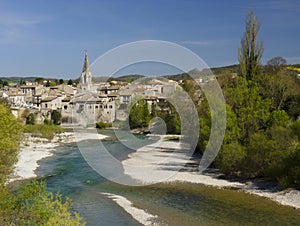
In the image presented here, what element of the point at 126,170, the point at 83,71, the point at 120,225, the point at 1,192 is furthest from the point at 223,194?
the point at 83,71

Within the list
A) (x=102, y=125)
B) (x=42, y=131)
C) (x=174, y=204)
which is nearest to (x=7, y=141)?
(x=174, y=204)

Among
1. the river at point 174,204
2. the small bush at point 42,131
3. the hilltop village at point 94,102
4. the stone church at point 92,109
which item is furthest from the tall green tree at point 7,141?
the stone church at point 92,109

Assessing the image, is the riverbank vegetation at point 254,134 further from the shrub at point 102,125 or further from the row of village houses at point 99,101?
the shrub at point 102,125

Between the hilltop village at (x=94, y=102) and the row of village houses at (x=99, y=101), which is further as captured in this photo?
the row of village houses at (x=99, y=101)

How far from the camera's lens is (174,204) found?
54.1 ft

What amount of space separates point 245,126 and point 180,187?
22.8ft

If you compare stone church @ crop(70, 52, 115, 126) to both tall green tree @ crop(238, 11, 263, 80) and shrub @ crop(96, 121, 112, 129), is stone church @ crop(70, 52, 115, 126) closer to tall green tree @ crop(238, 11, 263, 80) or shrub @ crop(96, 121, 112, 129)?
shrub @ crop(96, 121, 112, 129)

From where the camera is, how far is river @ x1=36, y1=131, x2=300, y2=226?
14.3 m

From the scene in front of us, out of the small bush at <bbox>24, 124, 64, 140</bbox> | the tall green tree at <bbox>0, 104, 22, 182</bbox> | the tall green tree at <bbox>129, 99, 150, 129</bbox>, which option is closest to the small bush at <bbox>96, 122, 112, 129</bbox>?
the tall green tree at <bbox>129, 99, 150, 129</bbox>

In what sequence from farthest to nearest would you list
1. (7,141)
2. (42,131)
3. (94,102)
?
(94,102), (42,131), (7,141)

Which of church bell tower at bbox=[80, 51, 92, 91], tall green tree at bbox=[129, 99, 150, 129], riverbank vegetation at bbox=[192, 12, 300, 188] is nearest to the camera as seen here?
riverbank vegetation at bbox=[192, 12, 300, 188]

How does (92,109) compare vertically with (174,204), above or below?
above

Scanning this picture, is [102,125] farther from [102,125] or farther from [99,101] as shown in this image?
[99,101]

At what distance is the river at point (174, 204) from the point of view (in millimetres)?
14312
